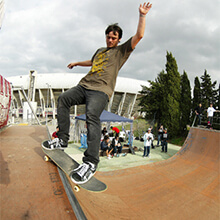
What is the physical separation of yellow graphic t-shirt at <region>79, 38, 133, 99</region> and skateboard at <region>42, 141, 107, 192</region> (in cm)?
90

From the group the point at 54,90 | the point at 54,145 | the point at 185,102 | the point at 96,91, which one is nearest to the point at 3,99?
the point at 54,145

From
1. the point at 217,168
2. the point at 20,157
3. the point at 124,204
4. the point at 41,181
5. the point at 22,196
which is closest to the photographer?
the point at 22,196

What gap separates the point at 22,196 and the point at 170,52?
19.9m

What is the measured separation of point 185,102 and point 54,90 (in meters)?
30.4

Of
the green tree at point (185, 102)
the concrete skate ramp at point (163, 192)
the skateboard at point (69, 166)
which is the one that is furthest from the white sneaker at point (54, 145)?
the green tree at point (185, 102)

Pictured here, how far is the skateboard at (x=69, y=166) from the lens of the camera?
4.55ft

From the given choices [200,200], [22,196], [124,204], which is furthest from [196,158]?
[22,196]

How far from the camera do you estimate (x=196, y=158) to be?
22.5ft

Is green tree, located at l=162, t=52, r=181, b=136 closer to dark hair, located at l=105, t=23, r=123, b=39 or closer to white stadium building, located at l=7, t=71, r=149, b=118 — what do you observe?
dark hair, located at l=105, t=23, r=123, b=39

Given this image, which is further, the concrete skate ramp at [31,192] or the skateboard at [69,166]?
the skateboard at [69,166]

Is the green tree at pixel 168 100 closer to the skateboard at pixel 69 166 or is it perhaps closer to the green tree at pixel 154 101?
the green tree at pixel 154 101

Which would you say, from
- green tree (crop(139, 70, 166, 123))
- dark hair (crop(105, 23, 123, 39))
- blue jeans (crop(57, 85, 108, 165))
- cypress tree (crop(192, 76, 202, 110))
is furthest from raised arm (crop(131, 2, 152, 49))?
cypress tree (crop(192, 76, 202, 110))

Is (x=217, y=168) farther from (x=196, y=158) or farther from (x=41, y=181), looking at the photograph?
(x=41, y=181)

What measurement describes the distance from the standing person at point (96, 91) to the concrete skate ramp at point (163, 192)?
56 centimetres
